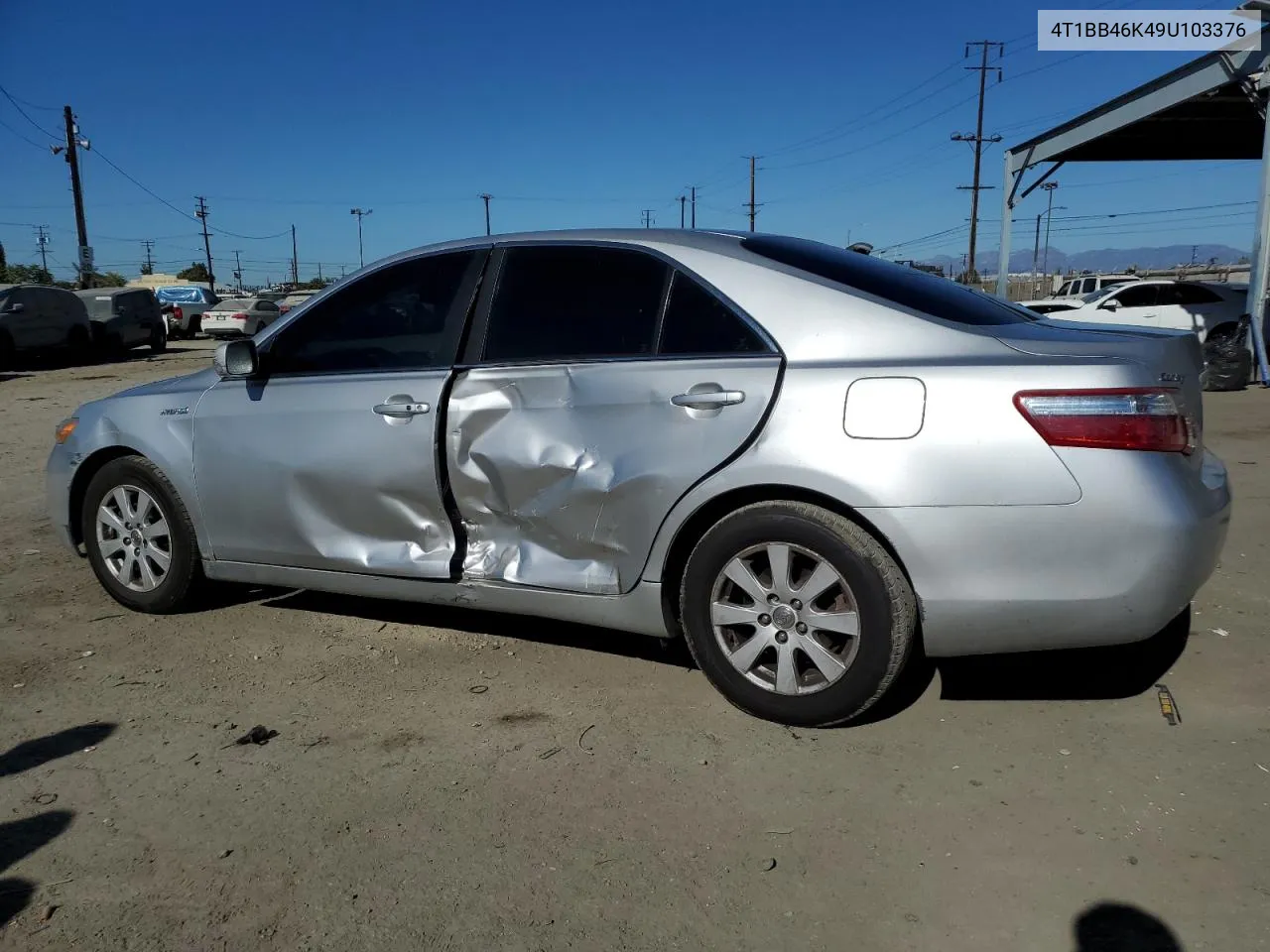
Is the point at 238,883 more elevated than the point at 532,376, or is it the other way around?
the point at 532,376

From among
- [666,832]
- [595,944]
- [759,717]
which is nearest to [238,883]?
[595,944]

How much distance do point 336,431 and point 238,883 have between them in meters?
1.83

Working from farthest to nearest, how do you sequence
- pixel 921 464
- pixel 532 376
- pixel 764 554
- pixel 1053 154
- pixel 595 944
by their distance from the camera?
1. pixel 1053 154
2. pixel 532 376
3. pixel 764 554
4. pixel 921 464
5. pixel 595 944

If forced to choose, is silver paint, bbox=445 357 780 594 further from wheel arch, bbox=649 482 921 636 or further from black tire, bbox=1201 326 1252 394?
black tire, bbox=1201 326 1252 394

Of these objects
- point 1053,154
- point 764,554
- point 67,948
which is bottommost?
point 67,948

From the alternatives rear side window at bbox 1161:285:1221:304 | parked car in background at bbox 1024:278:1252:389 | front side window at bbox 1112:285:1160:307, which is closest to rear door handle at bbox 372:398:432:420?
parked car in background at bbox 1024:278:1252:389

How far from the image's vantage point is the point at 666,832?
8.69ft

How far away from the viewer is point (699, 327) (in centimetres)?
330

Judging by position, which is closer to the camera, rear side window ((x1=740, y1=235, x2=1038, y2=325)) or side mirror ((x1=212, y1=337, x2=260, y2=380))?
rear side window ((x1=740, y1=235, x2=1038, y2=325))

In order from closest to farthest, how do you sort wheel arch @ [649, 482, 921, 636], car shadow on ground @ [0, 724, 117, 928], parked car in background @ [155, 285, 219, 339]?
car shadow on ground @ [0, 724, 117, 928], wheel arch @ [649, 482, 921, 636], parked car in background @ [155, 285, 219, 339]

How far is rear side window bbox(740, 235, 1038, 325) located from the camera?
3.26 meters

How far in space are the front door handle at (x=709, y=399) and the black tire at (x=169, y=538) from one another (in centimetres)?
239

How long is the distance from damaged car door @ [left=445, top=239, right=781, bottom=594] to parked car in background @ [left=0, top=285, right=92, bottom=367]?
19.7 m

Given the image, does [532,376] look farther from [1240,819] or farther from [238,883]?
[1240,819]
